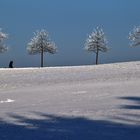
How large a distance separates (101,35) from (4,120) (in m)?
84.0

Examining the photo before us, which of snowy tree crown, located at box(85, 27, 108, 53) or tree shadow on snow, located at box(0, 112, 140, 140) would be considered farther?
snowy tree crown, located at box(85, 27, 108, 53)

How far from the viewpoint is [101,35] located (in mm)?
92625

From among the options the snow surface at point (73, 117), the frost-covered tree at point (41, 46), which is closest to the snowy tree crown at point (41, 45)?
the frost-covered tree at point (41, 46)

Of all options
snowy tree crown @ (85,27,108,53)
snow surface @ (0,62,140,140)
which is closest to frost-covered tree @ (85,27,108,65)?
snowy tree crown @ (85,27,108,53)

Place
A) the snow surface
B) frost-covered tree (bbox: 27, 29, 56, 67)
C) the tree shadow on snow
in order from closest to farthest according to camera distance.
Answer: the tree shadow on snow
the snow surface
frost-covered tree (bbox: 27, 29, 56, 67)

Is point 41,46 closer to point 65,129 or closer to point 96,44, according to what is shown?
point 96,44

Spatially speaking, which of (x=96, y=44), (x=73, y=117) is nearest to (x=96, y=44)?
(x=96, y=44)

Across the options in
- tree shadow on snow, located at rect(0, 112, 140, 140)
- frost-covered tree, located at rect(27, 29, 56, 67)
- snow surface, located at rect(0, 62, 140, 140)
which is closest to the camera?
tree shadow on snow, located at rect(0, 112, 140, 140)

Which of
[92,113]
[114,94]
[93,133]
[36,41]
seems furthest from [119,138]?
[36,41]

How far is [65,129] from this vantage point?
7.90 m

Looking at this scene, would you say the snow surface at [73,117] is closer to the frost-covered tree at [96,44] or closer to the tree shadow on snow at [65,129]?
the tree shadow on snow at [65,129]

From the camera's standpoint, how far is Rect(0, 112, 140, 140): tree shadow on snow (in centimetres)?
728

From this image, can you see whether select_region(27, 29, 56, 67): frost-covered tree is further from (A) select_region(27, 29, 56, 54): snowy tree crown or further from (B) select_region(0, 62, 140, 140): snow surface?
(B) select_region(0, 62, 140, 140): snow surface

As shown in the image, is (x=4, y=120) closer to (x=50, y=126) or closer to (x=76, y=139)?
(x=50, y=126)
